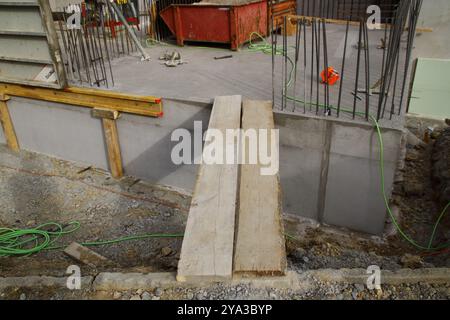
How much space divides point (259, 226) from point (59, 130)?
5023 millimetres

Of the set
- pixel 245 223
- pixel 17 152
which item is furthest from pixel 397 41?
pixel 17 152

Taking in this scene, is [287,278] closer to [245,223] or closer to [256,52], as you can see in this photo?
[245,223]

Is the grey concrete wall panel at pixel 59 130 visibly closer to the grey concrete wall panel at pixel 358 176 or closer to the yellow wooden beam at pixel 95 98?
the yellow wooden beam at pixel 95 98

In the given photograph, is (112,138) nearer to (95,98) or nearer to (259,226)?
(95,98)

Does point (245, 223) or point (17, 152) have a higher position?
point (245, 223)

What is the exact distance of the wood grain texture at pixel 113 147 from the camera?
5.86 m

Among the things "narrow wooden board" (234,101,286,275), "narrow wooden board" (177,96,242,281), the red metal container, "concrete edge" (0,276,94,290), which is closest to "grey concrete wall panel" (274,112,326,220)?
"narrow wooden board" (234,101,286,275)

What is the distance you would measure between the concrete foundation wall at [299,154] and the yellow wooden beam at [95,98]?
0.14m

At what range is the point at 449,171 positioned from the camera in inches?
219

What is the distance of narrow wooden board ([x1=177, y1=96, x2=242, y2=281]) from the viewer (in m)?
2.42

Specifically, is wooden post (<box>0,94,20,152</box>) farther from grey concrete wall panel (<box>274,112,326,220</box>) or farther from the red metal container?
grey concrete wall panel (<box>274,112,326,220</box>)

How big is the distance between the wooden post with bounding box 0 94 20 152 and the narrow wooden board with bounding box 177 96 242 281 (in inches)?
207

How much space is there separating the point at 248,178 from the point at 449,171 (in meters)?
3.84
